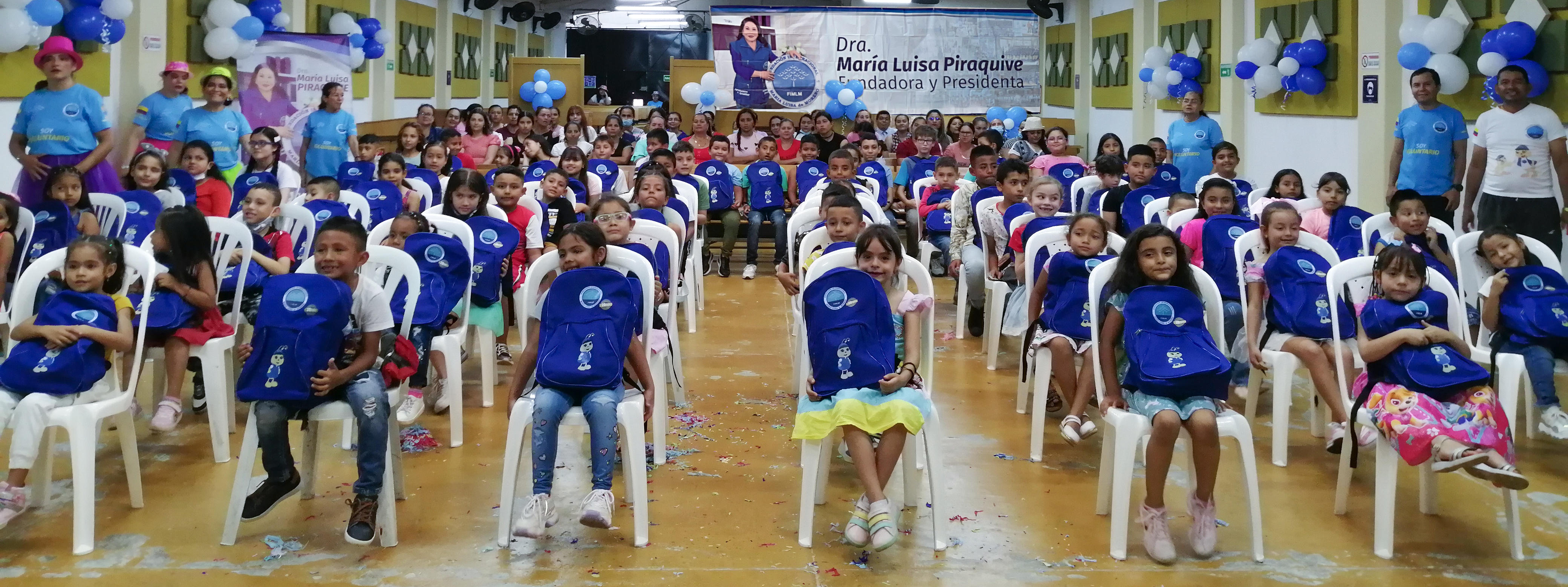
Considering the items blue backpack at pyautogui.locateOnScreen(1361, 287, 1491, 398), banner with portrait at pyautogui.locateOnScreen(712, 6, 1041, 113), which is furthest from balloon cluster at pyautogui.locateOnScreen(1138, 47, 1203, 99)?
blue backpack at pyautogui.locateOnScreen(1361, 287, 1491, 398)

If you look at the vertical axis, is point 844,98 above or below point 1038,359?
above

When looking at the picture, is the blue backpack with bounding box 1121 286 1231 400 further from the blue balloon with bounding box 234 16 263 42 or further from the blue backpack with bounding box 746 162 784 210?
the blue balloon with bounding box 234 16 263 42

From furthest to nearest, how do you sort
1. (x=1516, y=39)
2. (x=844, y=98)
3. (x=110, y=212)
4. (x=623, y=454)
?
(x=844, y=98) < (x=1516, y=39) < (x=110, y=212) < (x=623, y=454)

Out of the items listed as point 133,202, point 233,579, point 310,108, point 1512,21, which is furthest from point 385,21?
point 233,579

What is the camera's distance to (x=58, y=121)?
5.98m

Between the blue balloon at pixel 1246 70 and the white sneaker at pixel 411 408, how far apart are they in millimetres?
7597

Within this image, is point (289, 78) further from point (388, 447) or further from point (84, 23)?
point (388, 447)

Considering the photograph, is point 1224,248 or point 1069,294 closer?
point 1069,294

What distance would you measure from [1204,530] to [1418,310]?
34.3 inches

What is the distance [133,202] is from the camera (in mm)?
5047

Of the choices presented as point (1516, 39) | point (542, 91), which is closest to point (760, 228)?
point (1516, 39)

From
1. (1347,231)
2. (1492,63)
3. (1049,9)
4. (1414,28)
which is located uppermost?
(1049,9)

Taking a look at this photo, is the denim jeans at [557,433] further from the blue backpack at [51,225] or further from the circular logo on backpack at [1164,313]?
the blue backpack at [51,225]

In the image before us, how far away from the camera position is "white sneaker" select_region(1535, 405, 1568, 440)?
157 inches
